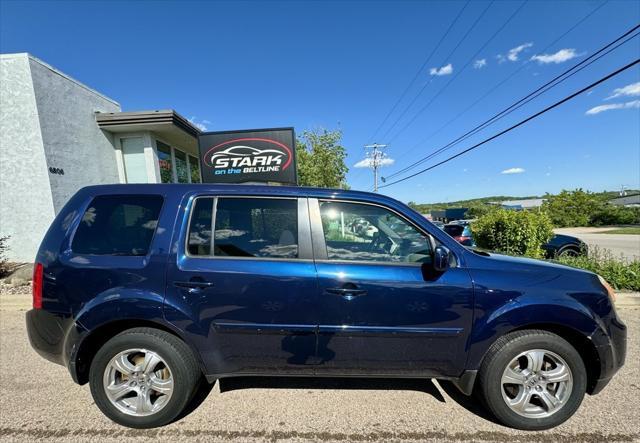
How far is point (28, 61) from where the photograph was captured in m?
6.84

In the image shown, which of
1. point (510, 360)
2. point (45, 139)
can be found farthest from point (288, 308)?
point (45, 139)

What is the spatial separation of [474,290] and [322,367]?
4.23 feet

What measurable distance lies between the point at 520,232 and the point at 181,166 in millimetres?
12249

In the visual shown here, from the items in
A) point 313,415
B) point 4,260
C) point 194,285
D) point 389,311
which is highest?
point 194,285

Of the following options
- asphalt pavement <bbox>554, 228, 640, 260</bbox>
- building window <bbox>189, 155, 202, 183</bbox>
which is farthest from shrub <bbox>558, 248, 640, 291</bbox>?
building window <bbox>189, 155, 202, 183</bbox>

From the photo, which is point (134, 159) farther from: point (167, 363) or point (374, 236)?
point (374, 236)

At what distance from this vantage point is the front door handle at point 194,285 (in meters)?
2.14

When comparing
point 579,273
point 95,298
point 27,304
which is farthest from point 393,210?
point 27,304

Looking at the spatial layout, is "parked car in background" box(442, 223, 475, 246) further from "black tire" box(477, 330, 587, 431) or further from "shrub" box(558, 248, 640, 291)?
"black tire" box(477, 330, 587, 431)

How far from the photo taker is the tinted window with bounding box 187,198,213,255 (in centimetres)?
223

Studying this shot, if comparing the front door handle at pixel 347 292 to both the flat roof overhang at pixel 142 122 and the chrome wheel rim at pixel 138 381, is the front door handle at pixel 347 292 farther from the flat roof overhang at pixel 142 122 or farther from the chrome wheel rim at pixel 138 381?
the flat roof overhang at pixel 142 122

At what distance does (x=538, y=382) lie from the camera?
2.23 meters

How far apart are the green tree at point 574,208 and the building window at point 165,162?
36.1 meters

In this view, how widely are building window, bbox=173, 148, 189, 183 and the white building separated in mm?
2714
